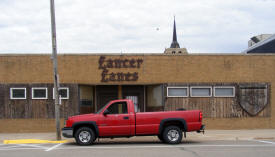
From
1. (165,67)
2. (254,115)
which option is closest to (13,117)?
(165,67)

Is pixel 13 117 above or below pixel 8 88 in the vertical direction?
below

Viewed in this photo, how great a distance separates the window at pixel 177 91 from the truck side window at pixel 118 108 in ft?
18.0

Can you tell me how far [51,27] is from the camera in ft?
49.1

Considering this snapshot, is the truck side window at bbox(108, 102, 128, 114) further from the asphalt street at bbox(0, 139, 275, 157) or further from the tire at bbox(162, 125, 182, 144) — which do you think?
the tire at bbox(162, 125, 182, 144)

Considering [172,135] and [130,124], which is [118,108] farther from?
[172,135]

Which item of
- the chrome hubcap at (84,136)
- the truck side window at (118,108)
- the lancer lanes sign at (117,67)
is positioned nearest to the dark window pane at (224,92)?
the lancer lanes sign at (117,67)

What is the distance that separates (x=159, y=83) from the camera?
18297mm

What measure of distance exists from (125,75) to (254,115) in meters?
7.35

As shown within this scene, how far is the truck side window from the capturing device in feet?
42.6

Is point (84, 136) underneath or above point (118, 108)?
underneath

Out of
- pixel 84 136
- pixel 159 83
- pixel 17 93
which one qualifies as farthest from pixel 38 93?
pixel 159 83

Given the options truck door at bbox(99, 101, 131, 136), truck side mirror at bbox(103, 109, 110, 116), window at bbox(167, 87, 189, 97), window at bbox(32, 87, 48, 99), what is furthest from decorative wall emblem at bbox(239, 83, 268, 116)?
window at bbox(32, 87, 48, 99)

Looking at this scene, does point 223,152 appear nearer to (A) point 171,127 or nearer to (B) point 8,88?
(A) point 171,127

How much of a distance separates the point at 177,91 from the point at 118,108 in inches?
238
